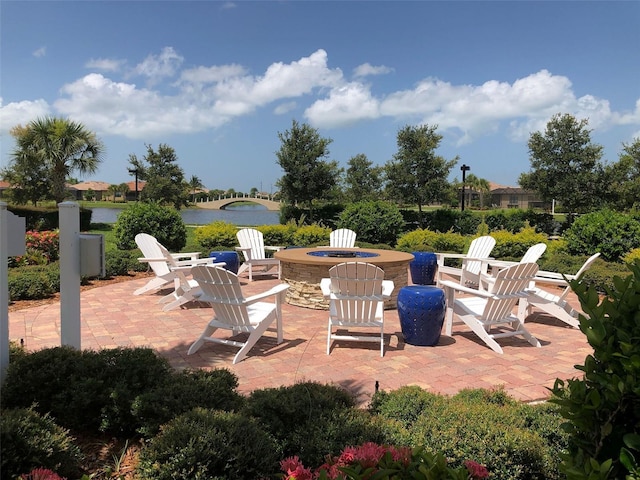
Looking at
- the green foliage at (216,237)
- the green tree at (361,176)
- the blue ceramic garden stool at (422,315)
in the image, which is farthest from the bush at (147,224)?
the green tree at (361,176)

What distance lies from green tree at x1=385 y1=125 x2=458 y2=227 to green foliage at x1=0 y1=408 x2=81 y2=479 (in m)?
21.9

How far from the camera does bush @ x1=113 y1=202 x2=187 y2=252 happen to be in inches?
477

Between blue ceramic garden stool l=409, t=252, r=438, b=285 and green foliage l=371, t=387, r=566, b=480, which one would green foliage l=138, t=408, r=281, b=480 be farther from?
blue ceramic garden stool l=409, t=252, r=438, b=285

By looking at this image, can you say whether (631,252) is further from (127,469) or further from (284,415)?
(127,469)

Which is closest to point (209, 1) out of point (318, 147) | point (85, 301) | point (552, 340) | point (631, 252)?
point (85, 301)

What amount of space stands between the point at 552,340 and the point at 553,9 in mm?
5068

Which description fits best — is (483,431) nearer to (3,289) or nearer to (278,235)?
(3,289)

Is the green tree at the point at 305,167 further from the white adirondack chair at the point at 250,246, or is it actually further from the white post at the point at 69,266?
the white post at the point at 69,266

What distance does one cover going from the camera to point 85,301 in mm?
7500

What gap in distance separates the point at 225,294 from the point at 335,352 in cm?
143

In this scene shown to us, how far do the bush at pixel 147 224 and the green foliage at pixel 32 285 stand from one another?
3877mm

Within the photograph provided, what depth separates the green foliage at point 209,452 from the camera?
2010 millimetres

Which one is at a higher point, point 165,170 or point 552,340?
point 165,170

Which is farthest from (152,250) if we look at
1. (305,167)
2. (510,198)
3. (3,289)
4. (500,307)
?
(510,198)
